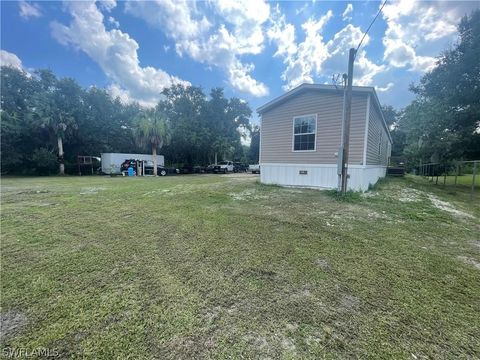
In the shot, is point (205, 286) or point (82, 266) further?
point (82, 266)

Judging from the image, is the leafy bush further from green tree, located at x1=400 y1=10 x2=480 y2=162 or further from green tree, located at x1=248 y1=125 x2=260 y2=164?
green tree, located at x1=400 y1=10 x2=480 y2=162

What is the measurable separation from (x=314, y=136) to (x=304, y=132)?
0.52 m

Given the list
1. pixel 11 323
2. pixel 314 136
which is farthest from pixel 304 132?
pixel 11 323

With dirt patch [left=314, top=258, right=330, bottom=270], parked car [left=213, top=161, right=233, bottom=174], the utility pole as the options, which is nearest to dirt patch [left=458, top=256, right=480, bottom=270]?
dirt patch [left=314, top=258, right=330, bottom=270]

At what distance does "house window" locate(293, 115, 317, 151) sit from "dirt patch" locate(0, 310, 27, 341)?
360 inches

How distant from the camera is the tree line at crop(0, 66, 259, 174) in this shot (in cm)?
1936

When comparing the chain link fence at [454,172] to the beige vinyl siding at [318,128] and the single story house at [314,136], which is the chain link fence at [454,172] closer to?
the single story house at [314,136]

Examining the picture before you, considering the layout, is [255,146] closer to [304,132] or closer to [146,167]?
[146,167]

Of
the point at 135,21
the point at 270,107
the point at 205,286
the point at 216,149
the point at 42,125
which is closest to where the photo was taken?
the point at 205,286

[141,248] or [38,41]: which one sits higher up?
[38,41]

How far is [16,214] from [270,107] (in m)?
9.71

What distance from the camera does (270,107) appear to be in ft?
33.3

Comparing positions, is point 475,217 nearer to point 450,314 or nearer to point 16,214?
point 450,314

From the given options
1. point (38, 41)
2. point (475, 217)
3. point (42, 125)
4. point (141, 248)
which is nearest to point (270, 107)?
point (475, 217)
